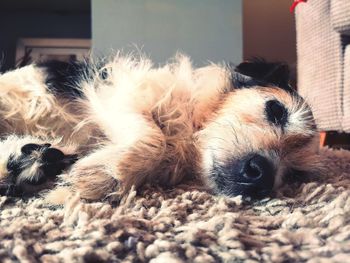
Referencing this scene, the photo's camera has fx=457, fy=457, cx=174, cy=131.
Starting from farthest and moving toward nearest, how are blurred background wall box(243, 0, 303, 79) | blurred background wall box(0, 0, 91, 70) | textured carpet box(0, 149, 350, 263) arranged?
1. blurred background wall box(243, 0, 303, 79)
2. blurred background wall box(0, 0, 91, 70)
3. textured carpet box(0, 149, 350, 263)

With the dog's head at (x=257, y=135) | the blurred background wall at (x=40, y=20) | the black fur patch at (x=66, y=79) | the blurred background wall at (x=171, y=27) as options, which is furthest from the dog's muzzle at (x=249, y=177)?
the blurred background wall at (x=40, y=20)

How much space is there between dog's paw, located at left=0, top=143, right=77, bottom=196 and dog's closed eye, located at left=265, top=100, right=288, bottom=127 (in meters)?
0.51

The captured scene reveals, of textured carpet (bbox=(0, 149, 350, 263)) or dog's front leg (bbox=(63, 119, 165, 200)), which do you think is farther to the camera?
dog's front leg (bbox=(63, 119, 165, 200))

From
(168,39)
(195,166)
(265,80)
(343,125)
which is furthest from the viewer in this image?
(168,39)

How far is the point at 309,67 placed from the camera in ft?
7.14

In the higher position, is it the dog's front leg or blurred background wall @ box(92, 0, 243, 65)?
blurred background wall @ box(92, 0, 243, 65)

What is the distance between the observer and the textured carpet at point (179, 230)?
555 millimetres

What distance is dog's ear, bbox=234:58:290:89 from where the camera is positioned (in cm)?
120

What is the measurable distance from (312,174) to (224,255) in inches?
25.6

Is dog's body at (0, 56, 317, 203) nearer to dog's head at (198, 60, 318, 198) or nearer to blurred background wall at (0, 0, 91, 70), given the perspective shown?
dog's head at (198, 60, 318, 198)

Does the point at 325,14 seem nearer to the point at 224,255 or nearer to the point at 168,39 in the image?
the point at 168,39

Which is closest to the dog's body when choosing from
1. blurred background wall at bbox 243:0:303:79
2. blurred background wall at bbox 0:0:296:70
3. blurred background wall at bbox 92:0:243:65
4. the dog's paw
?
the dog's paw

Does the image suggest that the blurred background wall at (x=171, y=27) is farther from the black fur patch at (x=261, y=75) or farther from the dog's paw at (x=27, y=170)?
the dog's paw at (x=27, y=170)

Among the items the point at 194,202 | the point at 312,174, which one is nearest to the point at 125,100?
the point at 194,202
